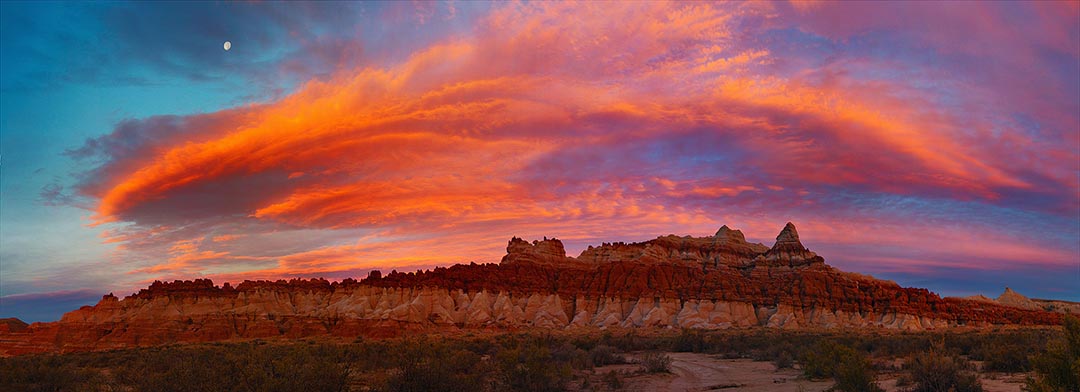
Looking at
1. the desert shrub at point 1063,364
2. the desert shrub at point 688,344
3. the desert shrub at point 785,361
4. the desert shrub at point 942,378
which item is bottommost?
the desert shrub at point 688,344

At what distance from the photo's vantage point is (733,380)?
1919 cm

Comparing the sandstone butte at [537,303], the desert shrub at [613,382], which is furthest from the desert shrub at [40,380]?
the sandstone butte at [537,303]

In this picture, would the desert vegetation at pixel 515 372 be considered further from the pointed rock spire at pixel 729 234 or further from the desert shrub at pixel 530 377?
the pointed rock spire at pixel 729 234

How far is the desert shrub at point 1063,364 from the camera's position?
30.6 ft

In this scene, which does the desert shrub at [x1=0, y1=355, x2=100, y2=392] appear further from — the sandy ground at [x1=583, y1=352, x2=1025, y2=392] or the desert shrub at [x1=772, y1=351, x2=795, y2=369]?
the desert shrub at [x1=772, y1=351, x2=795, y2=369]

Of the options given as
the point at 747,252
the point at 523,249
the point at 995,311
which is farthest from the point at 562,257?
the point at 995,311

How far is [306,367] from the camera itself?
43.4 feet

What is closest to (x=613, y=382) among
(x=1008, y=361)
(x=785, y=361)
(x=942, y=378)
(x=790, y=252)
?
(x=942, y=378)

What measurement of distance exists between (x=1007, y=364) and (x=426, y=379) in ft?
60.8

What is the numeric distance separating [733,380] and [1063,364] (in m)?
10.4

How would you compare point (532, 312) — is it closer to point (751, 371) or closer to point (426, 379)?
point (751, 371)

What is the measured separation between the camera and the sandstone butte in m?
57.8

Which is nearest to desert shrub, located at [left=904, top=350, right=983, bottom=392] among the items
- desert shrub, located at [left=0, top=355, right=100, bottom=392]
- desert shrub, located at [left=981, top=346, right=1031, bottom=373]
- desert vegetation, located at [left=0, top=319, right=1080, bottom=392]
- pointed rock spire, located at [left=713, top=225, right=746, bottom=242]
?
desert vegetation, located at [left=0, top=319, right=1080, bottom=392]

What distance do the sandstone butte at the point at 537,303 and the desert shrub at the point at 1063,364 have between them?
52764 millimetres
